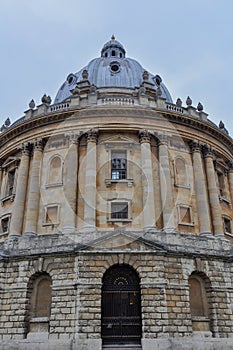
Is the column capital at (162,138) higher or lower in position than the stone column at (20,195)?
higher

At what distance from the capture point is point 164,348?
17.6 metres

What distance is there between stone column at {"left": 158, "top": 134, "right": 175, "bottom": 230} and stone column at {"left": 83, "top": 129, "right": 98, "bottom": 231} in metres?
4.85

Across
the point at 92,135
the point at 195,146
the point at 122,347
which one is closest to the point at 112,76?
the point at 92,135

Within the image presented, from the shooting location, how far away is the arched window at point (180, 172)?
26.5m

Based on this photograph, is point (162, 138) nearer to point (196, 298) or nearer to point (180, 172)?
point (180, 172)

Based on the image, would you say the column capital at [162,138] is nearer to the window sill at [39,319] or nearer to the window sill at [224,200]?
the window sill at [224,200]

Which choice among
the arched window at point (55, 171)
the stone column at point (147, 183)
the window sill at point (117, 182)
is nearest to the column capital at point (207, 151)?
the stone column at point (147, 183)

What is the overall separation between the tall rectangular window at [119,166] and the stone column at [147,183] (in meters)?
1.42

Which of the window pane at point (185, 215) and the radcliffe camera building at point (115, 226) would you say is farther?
the window pane at point (185, 215)

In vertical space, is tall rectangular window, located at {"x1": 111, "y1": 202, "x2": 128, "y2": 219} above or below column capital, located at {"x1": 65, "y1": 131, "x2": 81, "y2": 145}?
below

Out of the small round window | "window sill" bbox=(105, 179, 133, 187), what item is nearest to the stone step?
"window sill" bbox=(105, 179, 133, 187)

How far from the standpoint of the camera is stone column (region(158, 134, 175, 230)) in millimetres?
23823

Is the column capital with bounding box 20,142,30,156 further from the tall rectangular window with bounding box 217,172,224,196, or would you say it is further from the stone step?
the tall rectangular window with bounding box 217,172,224,196

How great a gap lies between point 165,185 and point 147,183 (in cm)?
141
